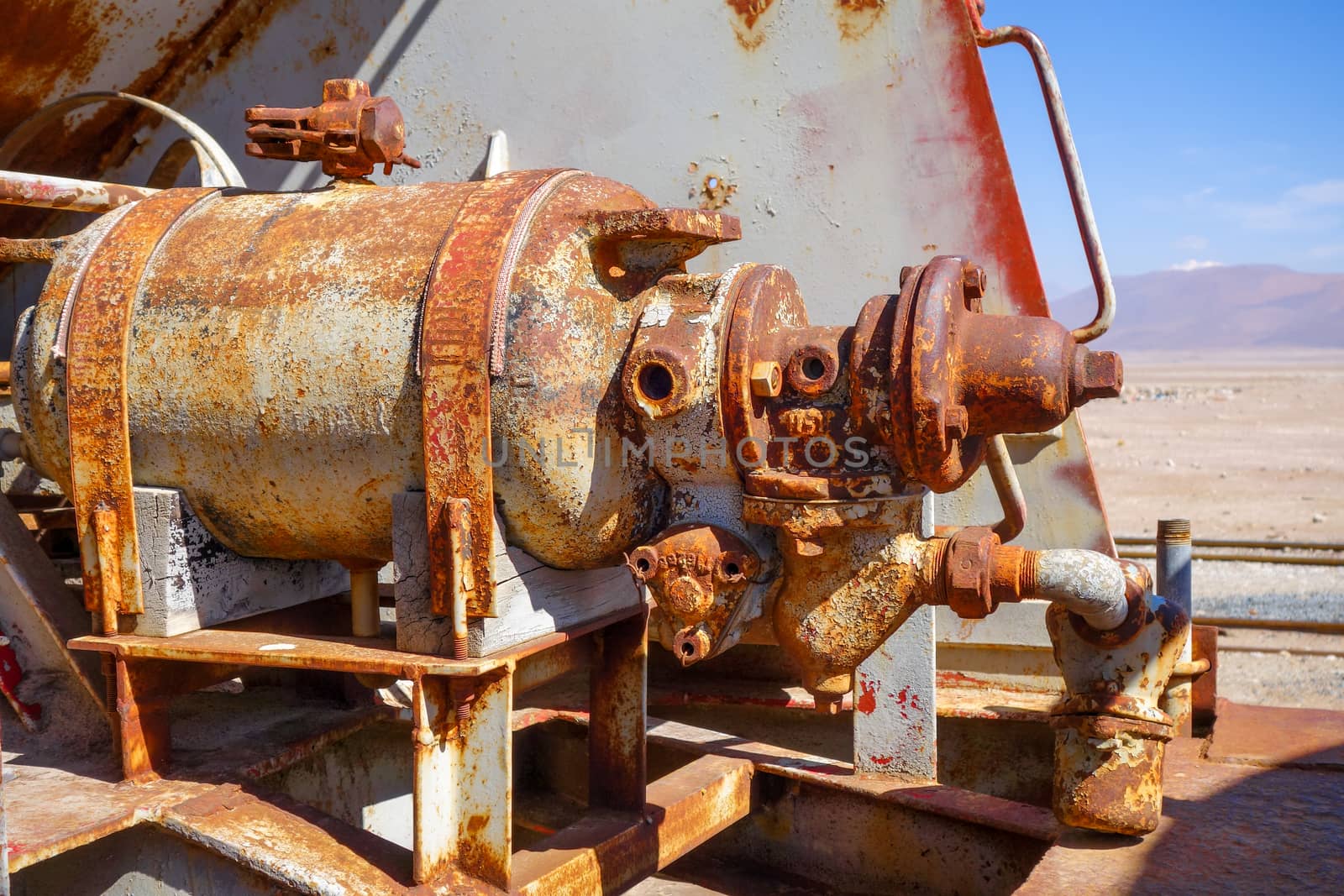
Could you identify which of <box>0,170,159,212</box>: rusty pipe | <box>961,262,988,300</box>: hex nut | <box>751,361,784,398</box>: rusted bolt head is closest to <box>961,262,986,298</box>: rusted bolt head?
<box>961,262,988,300</box>: hex nut

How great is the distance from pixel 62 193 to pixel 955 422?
2.15 metres

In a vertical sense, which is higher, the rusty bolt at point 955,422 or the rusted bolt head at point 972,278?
the rusted bolt head at point 972,278

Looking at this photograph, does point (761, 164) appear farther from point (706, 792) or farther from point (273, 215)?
point (706, 792)

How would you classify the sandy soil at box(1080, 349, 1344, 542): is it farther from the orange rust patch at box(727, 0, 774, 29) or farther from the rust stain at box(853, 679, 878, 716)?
the orange rust patch at box(727, 0, 774, 29)

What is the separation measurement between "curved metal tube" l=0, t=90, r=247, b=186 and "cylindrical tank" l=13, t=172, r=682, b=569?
2.27ft

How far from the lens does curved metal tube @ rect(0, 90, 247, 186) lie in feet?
10.9

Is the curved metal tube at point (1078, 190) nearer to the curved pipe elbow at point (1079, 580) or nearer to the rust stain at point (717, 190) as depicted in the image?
the curved pipe elbow at point (1079, 580)

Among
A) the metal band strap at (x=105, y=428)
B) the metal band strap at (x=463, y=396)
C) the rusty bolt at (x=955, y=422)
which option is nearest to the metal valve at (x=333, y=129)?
the metal band strap at (x=105, y=428)

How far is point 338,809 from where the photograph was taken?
3.30 meters

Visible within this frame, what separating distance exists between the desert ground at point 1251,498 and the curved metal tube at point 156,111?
15.6 feet

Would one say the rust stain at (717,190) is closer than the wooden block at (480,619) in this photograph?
No

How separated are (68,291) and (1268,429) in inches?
895

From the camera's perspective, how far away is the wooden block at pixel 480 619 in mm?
2324

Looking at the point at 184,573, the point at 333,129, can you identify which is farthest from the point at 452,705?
the point at 333,129
